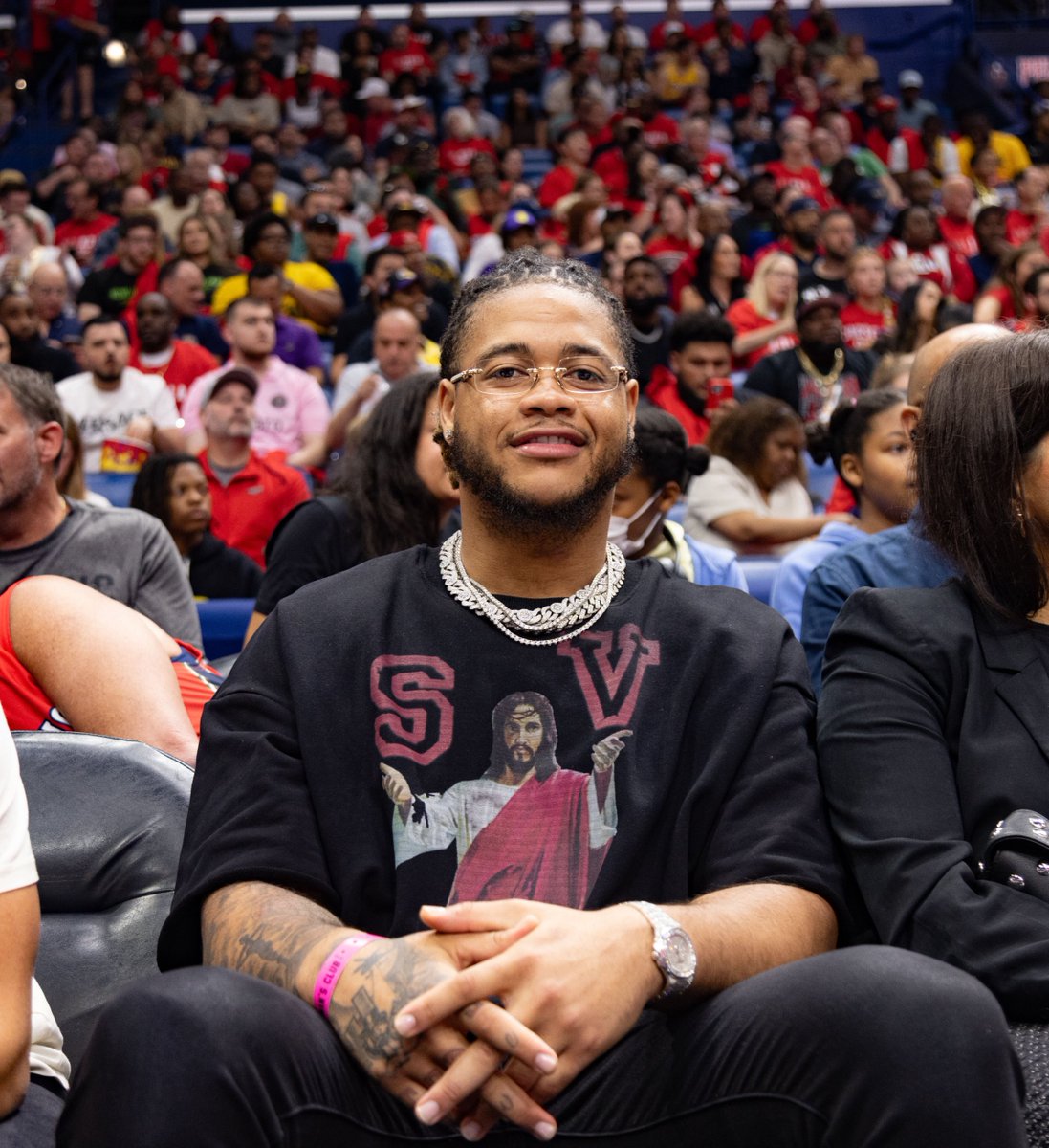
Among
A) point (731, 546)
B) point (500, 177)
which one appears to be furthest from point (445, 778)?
point (500, 177)

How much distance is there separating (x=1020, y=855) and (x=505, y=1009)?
611 mm

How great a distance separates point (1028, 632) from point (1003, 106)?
586 inches

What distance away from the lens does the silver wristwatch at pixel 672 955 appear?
1.53 m

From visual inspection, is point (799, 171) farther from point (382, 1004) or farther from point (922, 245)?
point (382, 1004)

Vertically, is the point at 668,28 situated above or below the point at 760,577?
above

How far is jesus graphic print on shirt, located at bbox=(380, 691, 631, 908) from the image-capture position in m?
1.72

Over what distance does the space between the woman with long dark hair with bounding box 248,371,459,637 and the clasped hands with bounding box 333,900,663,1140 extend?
2.07 metres

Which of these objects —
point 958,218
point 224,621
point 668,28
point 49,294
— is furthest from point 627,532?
point 668,28

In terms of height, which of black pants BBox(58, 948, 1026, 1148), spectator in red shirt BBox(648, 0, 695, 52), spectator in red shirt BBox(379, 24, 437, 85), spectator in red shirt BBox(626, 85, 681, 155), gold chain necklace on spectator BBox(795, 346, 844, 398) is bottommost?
gold chain necklace on spectator BBox(795, 346, 844, 398)

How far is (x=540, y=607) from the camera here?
1.86m

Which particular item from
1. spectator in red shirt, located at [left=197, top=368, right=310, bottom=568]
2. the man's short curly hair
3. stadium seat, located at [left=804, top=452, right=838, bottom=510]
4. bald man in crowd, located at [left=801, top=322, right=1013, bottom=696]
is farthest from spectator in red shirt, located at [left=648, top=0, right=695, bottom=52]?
the man's short curly hair

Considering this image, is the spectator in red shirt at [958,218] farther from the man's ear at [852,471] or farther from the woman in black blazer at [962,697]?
the woman in black blazer at [962,697]

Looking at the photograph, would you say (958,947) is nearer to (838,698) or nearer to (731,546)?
(838,698)

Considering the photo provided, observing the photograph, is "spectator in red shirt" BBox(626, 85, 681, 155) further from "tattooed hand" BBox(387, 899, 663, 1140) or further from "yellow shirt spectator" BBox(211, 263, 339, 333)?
"tattooed hand" BBox(387, 899, 663, 1140)
